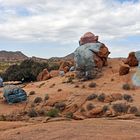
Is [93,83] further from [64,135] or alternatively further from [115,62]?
[64,135]

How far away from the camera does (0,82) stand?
48.7 m

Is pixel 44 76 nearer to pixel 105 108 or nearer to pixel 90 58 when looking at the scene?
pixel 90 58

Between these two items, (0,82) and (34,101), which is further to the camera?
(0,82)

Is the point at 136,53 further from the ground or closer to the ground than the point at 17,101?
further from the ground

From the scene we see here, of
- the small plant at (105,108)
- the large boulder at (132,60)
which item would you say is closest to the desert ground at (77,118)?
the small plant at (105,108)

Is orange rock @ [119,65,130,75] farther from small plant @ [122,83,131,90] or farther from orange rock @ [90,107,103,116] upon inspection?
orange rock @ [90,107,103,116]

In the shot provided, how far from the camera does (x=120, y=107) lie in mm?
29719

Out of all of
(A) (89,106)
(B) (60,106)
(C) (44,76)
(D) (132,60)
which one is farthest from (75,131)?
(C) (44,76)

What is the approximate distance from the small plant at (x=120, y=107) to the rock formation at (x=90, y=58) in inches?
526

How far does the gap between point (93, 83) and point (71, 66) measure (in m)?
13.2

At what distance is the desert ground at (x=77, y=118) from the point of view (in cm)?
1554

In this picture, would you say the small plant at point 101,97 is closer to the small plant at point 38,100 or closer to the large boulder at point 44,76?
the small plant at point 38,100

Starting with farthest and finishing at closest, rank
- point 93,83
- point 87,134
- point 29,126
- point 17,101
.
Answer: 1. point 93,83
2. point 17,101
3. point 29,126
4. point 87,134

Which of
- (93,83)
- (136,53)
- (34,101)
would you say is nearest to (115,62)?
(136,53)
